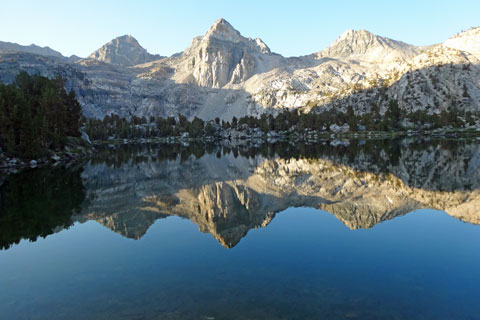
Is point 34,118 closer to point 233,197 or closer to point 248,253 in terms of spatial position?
point 233,197

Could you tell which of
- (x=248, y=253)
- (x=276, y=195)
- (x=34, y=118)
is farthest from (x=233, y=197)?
(x=34, y=118)

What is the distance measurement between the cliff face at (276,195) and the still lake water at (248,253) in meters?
0.22

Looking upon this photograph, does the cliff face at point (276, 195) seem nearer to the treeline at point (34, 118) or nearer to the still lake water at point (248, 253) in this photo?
the still lake water at point (248, 253)

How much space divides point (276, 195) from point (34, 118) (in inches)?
2752

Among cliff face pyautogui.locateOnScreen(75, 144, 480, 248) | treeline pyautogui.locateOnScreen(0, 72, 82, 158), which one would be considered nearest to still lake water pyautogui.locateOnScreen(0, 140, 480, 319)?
cliff face pyautogui.locateOnScreen(75, 144, 480, 248)

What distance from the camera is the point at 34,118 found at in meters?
76.3

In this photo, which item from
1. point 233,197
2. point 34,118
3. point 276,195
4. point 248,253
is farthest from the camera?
point 34,118

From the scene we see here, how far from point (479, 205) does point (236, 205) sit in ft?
68.6

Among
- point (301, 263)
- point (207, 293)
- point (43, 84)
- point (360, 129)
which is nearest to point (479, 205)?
point (301, 263)

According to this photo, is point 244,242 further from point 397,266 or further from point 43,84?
point 43,84

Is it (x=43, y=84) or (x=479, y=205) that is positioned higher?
(x=43, y=84)

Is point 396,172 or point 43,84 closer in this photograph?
point 396,172

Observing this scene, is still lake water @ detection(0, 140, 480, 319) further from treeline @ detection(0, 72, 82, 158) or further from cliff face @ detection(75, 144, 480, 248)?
treeline @ detection(0, 72, 82, 158)

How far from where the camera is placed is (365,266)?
14.9 meters
